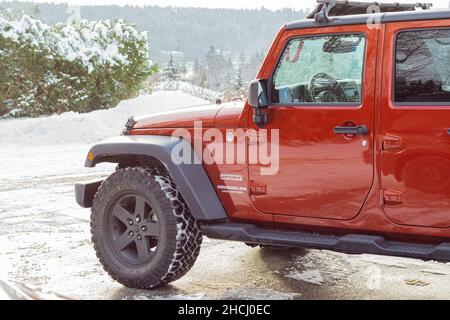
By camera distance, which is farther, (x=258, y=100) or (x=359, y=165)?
(x=258, y=100)

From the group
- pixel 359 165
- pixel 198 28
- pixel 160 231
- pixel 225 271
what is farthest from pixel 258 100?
pixel 198 28

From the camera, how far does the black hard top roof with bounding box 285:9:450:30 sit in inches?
164

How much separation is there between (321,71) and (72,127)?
12.8 meters

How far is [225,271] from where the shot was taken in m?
5.68

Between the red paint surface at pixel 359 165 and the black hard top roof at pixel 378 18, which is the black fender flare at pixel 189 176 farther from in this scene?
the black hard top roof at pixel 378 18

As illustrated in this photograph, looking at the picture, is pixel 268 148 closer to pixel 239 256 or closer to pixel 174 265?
pixel 174 265

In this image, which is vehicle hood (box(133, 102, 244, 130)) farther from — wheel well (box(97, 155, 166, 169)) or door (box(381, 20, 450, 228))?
door (box(381, 20, 450, 228))

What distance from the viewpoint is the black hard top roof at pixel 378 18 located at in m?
4.17

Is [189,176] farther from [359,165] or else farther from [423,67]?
[423,67]

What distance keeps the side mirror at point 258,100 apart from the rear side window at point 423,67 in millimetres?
852

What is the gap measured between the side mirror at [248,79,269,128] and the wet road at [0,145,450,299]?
1.24 meters

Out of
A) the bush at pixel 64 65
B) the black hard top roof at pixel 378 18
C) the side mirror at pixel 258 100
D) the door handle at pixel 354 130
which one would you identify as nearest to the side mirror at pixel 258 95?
the side mirror at pixel 258 100

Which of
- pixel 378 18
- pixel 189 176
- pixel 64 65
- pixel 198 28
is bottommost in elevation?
pixel 189 176

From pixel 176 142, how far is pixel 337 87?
3.92 ft
